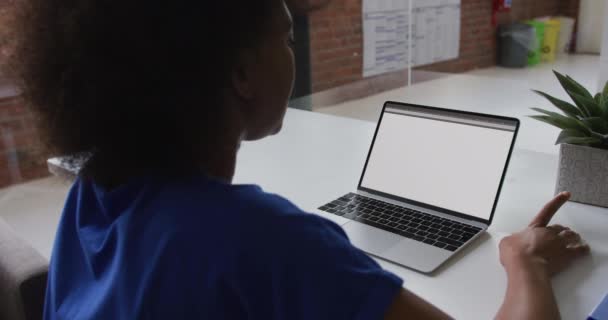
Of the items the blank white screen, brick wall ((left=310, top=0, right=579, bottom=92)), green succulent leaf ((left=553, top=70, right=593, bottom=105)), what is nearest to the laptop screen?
the blank white screen

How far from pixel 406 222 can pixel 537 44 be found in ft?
7.35

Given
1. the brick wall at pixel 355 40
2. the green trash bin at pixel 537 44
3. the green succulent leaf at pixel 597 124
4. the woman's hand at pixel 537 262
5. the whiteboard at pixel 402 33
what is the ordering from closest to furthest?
1. the woman's hand at pixel 537 262
2. the green succulent leaf at pixel 597 124
3. the green trash bin at pixel 537 44
4. the brick wall at pixel 355 40
5. the whiteboard at pixel 402 33

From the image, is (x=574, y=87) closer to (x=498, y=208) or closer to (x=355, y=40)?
(x=498, y=208)

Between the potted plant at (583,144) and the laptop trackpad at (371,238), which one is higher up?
the potted plant at (583,144)

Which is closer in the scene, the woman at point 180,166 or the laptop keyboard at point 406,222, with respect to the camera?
the woman at point 180,166

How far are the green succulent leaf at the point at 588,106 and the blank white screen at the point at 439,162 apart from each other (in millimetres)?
200

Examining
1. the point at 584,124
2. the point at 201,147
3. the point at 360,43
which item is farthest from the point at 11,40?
the point at 360,43

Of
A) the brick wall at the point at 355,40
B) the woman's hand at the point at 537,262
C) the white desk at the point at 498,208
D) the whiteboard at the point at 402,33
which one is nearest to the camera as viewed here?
the woman's hand at the point at 537,262

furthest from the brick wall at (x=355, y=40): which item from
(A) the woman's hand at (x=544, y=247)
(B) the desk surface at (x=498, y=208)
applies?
(A) the woman's hand at (x=544, y=247)

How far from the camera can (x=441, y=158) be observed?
110cm

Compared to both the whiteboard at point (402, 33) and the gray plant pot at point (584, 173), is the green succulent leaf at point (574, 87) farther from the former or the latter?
the whiteboard at point (402, 33)

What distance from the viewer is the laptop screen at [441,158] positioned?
103 cm

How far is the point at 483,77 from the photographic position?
331 centimetres

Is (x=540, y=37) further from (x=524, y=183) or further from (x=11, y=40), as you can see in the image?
(x=11, y=40)
